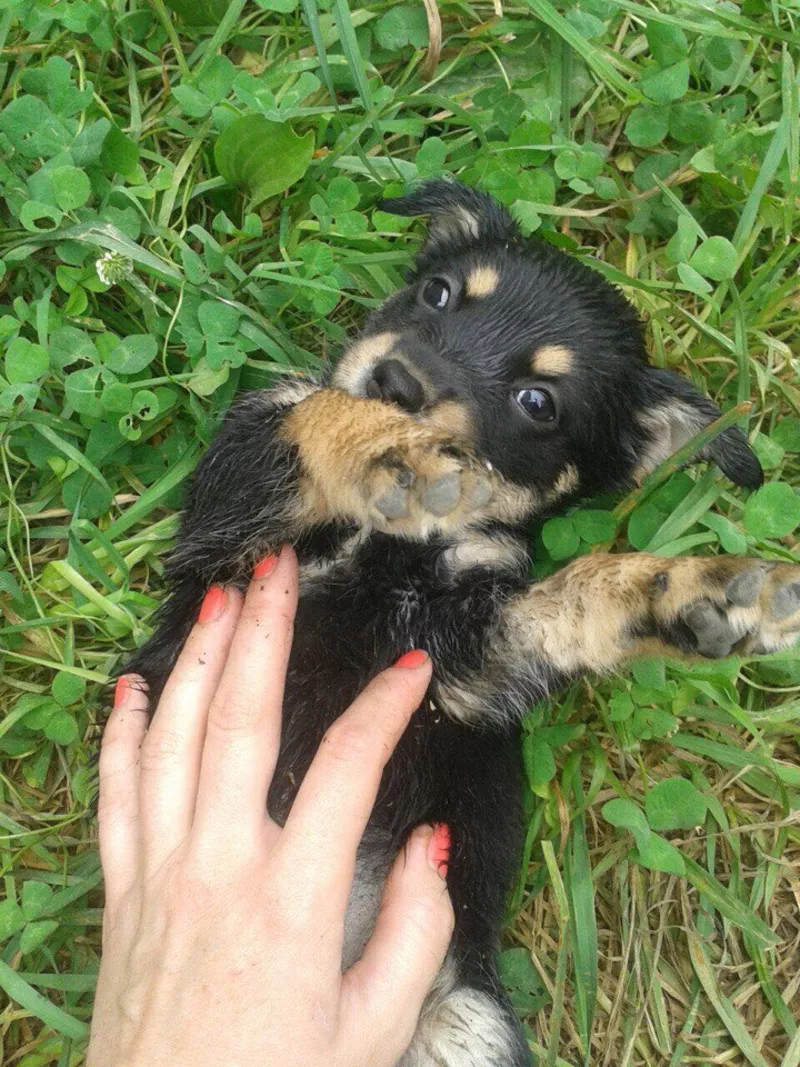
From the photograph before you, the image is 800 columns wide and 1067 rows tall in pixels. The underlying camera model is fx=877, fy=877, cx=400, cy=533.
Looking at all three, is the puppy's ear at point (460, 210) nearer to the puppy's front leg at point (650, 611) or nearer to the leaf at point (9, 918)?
the puppy's front leg at point (650, 611)

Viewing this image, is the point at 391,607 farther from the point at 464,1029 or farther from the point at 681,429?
the point at 464,1029

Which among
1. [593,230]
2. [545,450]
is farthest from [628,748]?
[593,230]

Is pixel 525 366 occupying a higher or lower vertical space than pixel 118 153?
lower

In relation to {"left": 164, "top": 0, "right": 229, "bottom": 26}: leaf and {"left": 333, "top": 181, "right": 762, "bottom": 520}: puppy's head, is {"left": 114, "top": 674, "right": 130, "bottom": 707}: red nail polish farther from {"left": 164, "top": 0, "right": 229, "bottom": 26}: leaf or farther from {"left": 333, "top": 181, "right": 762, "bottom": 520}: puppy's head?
{"left": 164, "top": 0, "right": 229, "bottom": 26}: leaf

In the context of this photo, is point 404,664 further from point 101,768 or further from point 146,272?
point 146,272

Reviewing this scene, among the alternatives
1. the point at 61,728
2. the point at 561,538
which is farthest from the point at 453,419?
the point at 61,728

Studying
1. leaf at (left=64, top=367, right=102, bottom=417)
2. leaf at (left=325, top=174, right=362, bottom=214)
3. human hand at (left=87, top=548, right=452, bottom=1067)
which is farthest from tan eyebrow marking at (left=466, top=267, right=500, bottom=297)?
leaf at (left=64, top=367, right=102, bottom=417)
